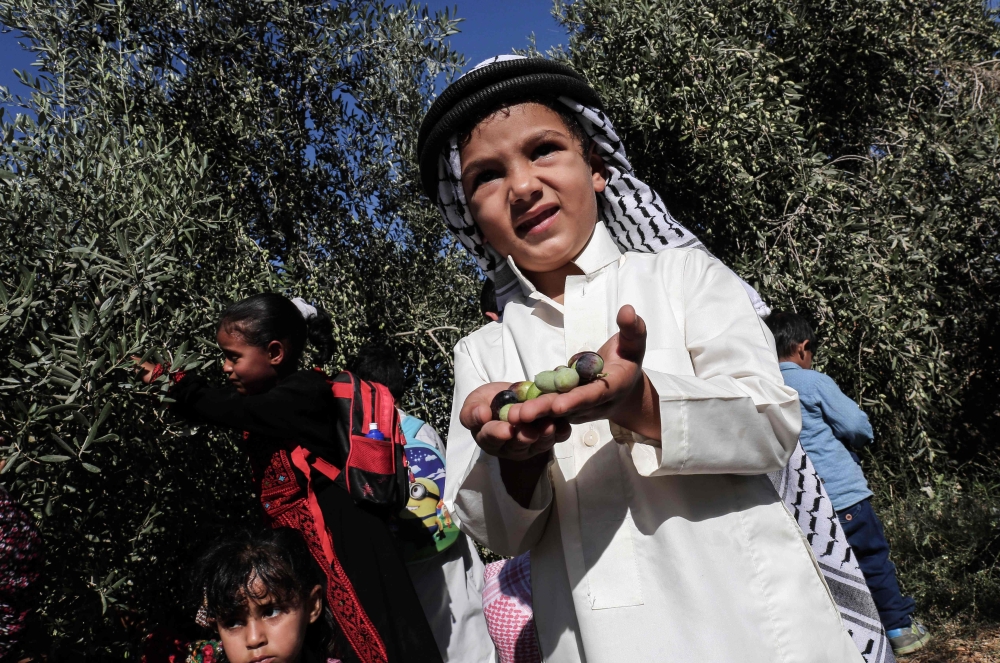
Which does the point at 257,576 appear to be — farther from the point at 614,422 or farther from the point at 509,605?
the point at 614,422

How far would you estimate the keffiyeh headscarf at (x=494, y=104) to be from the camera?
1.54 metres

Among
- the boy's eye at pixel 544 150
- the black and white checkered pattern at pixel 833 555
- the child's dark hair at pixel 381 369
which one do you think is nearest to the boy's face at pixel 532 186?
the boy's eye at pixel 544 150

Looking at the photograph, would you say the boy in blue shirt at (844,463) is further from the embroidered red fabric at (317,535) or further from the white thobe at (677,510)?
the white thobe at (677,510)

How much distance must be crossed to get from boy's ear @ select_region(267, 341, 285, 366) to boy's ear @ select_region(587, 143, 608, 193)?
5.60 feet

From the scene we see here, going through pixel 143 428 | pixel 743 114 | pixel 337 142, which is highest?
pixel 337 142

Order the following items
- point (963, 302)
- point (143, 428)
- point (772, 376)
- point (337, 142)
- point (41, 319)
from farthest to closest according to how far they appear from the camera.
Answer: point (963, 302), point (337, 142), point (143, 428), point (41, 319), point (772, 376)

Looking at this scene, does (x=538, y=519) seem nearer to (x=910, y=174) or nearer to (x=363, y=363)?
(x=363, y=363)

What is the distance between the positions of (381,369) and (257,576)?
4.93 ft

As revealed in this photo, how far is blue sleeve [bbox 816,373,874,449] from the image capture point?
3.63 metres

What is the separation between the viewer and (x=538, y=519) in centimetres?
132

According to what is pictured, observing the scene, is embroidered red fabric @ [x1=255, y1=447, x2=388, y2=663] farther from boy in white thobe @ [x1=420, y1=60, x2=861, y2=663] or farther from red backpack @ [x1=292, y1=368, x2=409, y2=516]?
boy in white thobe @ [x1=420, y1=60, x2=861, y2=663]

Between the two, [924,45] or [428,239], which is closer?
[428,239]

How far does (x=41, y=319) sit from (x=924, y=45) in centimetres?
618

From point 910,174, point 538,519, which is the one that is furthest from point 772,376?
point 910,174
